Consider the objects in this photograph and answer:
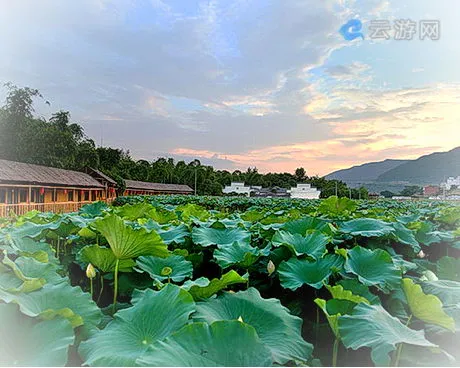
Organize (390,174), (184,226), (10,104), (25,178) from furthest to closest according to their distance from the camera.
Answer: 1. (390,174)
2. (10,104)
3. (25,178)
4. (184,226)

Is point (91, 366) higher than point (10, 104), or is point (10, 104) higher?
point (10, 104)

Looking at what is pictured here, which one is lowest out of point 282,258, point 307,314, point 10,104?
point 307,314

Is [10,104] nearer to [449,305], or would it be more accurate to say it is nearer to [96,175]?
[96,175]

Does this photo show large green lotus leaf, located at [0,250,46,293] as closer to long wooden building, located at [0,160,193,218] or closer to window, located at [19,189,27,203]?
long wooden building, located at [0,160,193,218]

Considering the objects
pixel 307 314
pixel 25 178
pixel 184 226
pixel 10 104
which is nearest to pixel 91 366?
pixel 307 314

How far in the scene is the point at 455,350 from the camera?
66 centimetres

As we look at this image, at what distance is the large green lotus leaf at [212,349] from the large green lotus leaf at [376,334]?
0.15 metres

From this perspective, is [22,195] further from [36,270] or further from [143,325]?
[143,325]

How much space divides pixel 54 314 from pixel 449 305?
2.18ft

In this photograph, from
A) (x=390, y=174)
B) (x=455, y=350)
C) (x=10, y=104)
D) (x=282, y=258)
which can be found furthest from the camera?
(x=390, y=174)

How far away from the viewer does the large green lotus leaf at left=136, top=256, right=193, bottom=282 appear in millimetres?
861

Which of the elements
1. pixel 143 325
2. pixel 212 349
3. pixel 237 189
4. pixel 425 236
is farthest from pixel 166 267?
pixel 237 189

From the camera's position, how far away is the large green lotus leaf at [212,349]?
18.0 inches

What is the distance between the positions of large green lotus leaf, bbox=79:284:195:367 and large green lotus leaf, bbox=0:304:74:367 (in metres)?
0.03
